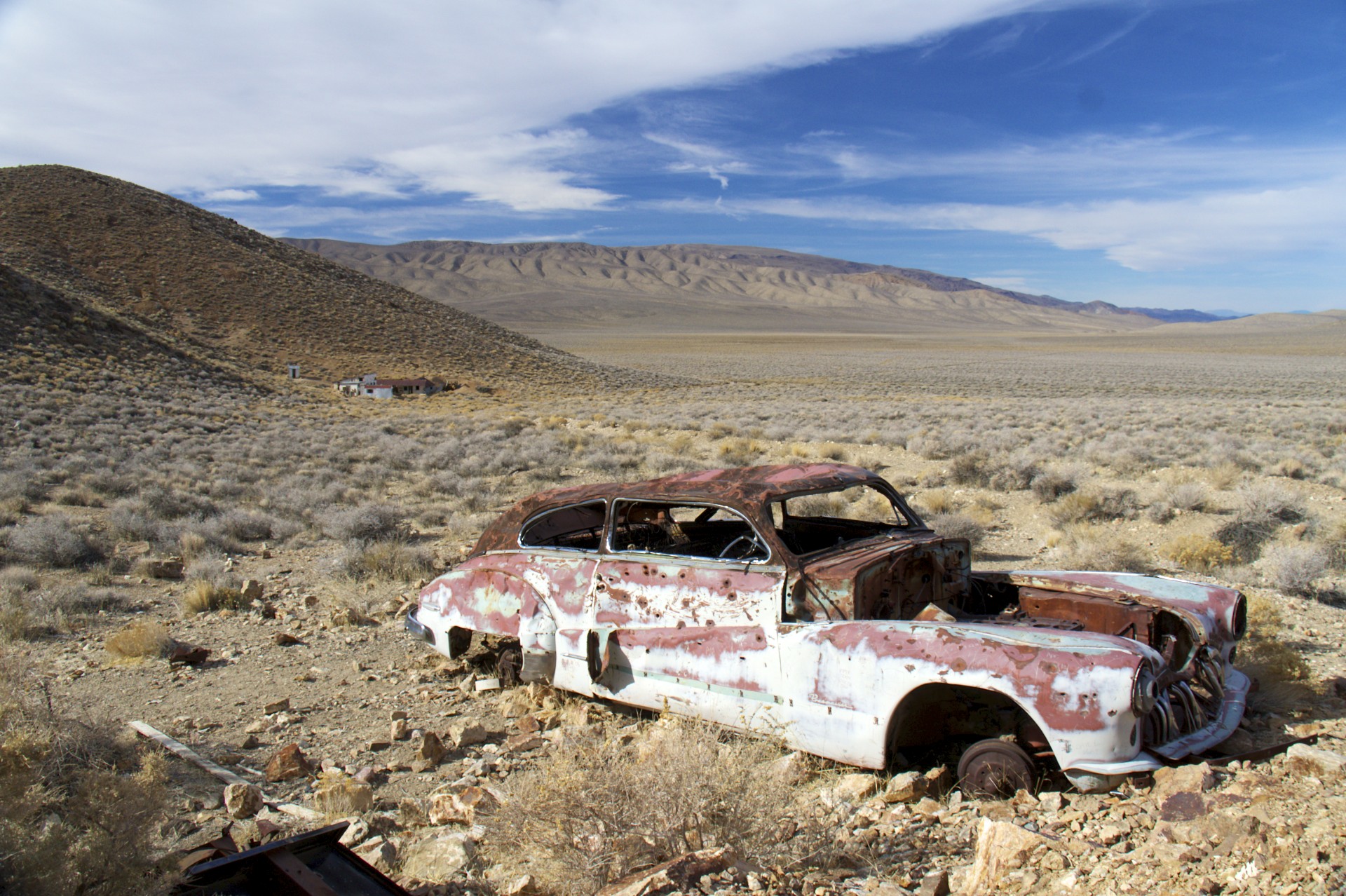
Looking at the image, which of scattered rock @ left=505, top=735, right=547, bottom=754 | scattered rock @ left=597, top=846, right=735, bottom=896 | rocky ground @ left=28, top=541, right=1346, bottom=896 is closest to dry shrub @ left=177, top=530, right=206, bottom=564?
rocky ground @ left=28, top=541, right=1346, bottom=896

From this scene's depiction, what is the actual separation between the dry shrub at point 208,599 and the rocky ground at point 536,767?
692 millimetres

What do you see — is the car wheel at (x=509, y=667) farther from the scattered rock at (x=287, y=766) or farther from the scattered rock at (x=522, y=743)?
the scattered rock at (x=287, y=766)

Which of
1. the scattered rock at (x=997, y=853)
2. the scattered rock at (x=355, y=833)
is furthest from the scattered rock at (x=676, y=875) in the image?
the scattered rock at (x=355, y=833)

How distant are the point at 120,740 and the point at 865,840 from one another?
12.7 ft

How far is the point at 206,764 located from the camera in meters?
4.38

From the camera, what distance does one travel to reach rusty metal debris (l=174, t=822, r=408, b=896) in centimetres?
279

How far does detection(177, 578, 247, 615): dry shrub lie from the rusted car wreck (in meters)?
2.67

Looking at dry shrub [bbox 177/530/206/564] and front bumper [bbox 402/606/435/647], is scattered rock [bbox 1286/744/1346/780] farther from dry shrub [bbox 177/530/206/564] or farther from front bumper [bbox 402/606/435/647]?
dry shrub [bbox 177/530/206/564]

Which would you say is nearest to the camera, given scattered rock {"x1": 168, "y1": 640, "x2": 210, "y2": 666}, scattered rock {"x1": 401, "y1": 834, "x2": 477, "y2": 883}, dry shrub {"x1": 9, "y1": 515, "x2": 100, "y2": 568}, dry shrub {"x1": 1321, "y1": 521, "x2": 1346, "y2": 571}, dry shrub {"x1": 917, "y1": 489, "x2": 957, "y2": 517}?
scattered rock {"x1": 401, "y1": 834, "x2": 477, "y2": 883}

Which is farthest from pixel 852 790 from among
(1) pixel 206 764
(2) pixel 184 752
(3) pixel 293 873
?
(2) pixel 184 752

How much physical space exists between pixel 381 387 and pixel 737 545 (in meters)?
37.2

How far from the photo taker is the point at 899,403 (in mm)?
32531

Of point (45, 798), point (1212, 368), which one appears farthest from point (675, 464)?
point (1212, 368)

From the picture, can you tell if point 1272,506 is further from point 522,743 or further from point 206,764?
point 206,764
